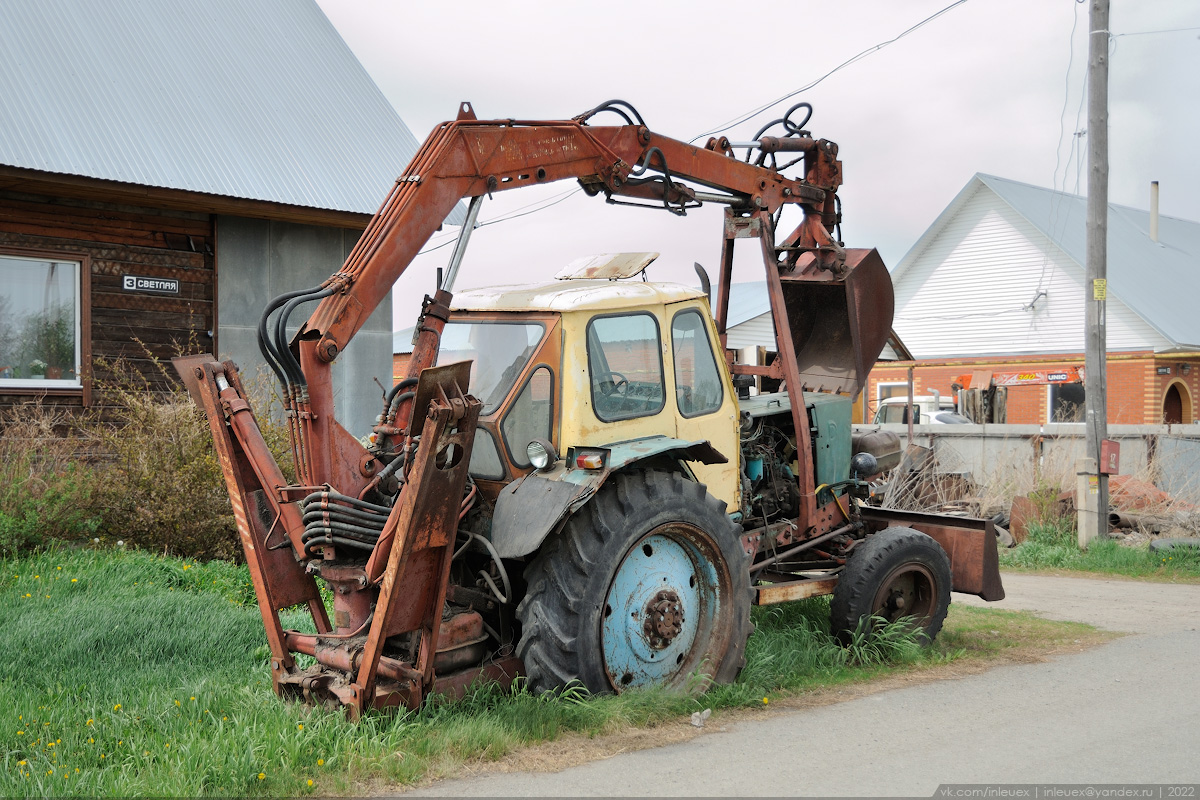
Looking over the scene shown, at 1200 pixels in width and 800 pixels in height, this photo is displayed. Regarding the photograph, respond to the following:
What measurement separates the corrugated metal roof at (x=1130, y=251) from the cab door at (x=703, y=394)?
25.7 metres

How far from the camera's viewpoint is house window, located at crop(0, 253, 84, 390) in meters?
11.1

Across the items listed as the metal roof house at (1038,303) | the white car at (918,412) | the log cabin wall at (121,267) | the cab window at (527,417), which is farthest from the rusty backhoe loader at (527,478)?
the metal roof house at (1038,303)

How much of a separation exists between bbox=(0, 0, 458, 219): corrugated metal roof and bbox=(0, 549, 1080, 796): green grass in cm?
467

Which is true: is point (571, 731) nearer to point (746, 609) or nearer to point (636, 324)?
point (746, 609)

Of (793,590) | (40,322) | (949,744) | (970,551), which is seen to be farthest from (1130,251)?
(949,744)

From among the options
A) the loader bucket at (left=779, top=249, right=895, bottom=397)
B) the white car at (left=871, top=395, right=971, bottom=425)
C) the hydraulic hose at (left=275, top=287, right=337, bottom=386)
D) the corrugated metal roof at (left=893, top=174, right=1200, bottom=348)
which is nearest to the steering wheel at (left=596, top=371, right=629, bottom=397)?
the hydraulic hose at (left=275, top=287, right=337, bottom=386)

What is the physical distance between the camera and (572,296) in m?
5.89

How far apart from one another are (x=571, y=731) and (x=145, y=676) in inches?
105

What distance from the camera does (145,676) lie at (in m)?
6.03

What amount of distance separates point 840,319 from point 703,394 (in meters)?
2.22

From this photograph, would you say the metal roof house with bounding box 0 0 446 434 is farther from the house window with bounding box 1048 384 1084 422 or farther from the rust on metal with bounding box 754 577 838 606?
the house window with bounding box 1048 384 1084 422

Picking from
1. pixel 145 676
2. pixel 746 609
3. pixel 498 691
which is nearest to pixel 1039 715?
pixel 746 609

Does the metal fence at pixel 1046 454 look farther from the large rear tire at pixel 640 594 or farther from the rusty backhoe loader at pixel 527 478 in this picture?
the large rear tire at pixel 640 594

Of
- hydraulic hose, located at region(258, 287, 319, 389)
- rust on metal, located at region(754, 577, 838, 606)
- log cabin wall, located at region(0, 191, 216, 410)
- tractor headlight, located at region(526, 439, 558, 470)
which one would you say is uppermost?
log cabin wall, located at region(0, 191, 216, 410)
